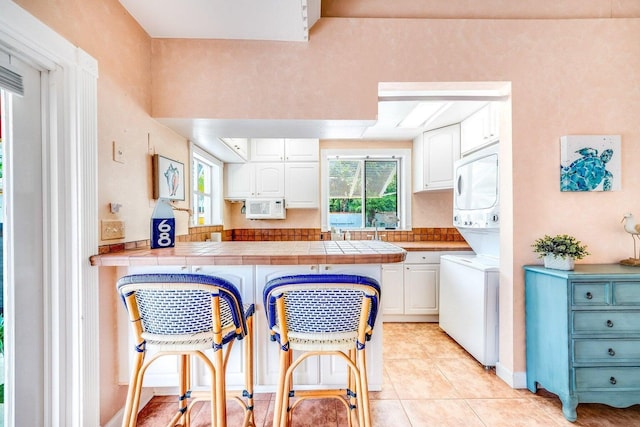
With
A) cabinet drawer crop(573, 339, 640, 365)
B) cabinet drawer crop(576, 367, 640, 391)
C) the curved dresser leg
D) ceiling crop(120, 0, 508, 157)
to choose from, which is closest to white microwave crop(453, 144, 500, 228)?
ceiling crop(120, 0, 508, 157)

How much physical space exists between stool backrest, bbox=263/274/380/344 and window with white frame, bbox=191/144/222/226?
2.05 meters

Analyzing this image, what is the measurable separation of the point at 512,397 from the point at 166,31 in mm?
3311

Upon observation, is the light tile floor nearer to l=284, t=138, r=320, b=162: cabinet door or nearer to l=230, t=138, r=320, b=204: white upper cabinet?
l=230, t=138, r=320, b=204: white upper cabinet

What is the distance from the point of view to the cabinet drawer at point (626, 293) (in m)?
1.67

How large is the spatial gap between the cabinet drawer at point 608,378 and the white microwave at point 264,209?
293cm

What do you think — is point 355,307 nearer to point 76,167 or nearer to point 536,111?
point 76,167

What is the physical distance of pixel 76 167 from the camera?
4.58 feet

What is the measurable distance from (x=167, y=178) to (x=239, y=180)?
1574 mm

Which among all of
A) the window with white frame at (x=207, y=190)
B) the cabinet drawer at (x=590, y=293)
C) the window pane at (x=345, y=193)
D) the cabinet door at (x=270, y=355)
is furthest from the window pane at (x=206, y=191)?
the cabinet drawer at (x=590, y=293)

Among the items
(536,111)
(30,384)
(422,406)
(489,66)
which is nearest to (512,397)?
(422,406)

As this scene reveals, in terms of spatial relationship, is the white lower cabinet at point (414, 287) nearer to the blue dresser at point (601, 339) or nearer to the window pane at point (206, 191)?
the blue dresser at point (601, 339)

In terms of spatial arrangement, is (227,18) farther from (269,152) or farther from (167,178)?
(269,152)

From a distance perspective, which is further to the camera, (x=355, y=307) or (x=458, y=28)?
(x=458, y=28)

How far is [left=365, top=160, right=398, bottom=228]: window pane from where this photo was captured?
4.02 m
